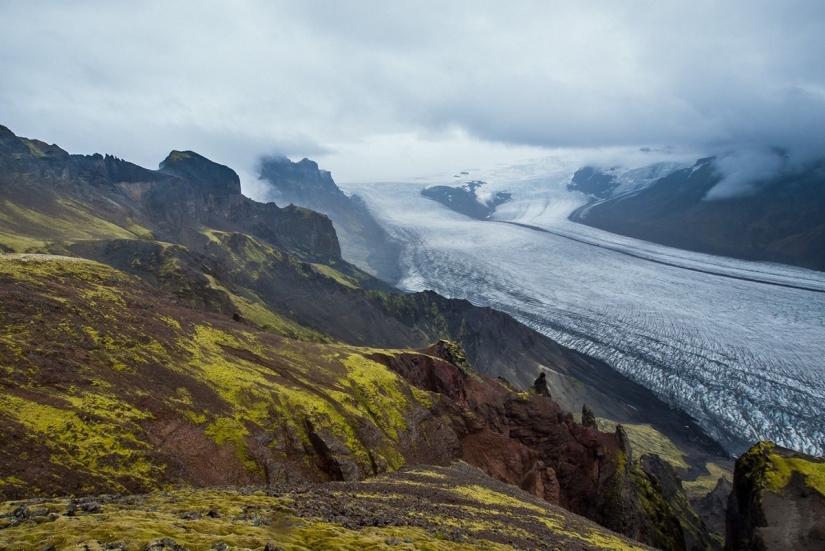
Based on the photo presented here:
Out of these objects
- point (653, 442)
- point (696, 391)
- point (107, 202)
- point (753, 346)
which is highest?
point (107, 202)

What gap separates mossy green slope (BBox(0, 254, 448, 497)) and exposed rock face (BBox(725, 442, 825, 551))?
33479 mm

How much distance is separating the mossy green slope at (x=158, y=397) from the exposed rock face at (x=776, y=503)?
33.5 meters

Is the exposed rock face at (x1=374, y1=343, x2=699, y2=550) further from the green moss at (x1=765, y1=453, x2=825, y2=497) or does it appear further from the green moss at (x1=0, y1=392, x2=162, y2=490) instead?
the green moss at (x1=0, y1=392, x2=162, y2=490)

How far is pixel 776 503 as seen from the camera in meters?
46.2

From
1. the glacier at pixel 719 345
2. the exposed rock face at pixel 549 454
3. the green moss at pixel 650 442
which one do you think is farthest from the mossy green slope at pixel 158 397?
the glacier at pixel 719 345

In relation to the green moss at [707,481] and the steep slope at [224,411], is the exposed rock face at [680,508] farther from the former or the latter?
the green moss at [707,481]

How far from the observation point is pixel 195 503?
2116 cm

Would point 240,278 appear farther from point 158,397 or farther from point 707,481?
point 707,481

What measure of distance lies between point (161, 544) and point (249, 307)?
85743 mm

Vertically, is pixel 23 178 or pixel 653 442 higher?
pixel 23 178

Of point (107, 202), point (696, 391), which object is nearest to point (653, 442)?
point (696, 391)

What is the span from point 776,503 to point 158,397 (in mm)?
56222

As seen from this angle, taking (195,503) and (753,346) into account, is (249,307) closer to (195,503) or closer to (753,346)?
(195,503)

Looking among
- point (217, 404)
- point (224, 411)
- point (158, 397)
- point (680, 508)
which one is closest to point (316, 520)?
point (224, 411)
